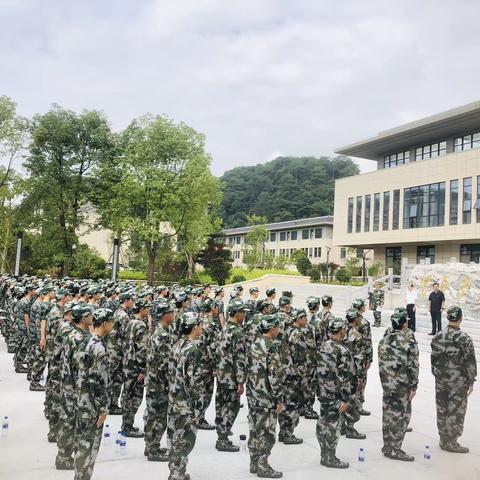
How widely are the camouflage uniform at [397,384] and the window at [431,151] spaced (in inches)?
1456

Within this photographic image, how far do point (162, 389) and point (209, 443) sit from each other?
1.39 m

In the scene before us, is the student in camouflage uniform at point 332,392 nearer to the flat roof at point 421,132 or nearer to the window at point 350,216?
the flat roof at point 421,132

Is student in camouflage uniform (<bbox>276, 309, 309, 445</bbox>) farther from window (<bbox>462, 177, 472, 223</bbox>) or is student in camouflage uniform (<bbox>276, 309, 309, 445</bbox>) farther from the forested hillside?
the forested hillside

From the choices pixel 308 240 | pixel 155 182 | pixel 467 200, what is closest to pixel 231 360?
pixel 155 182

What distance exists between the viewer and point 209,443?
7.26 meters

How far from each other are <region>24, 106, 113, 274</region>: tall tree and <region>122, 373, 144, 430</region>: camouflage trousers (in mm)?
27361

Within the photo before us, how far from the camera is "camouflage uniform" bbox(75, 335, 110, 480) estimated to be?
5238 mm

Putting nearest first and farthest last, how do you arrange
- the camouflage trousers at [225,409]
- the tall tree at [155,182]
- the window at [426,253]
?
the camouflage trousers at [225,409] → the tall tree at [155,182] → the window at [426,253]

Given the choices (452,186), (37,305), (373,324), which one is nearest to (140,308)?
(37,305)

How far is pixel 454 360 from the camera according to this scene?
7.39m

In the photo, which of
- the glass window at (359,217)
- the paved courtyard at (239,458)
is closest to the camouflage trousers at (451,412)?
the paved courtyard at (239,458)

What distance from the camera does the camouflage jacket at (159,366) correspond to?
21.2ft

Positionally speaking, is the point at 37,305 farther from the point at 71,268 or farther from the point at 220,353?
the point at 71,268

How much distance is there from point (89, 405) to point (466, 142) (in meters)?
40.8
